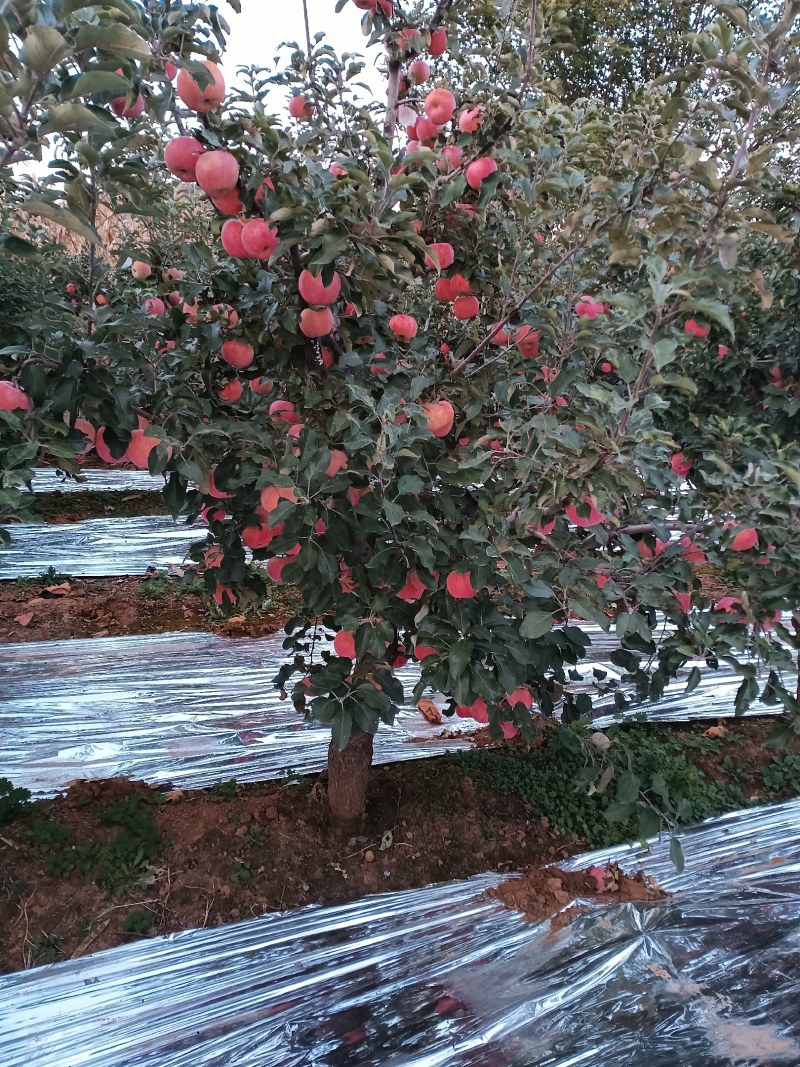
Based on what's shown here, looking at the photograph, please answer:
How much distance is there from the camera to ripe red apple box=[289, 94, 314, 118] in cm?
173

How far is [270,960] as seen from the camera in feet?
5.30

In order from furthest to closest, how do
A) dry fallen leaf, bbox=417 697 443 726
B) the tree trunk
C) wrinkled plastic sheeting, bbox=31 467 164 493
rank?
1. wrinkled plastic sheeting, bbox=31 467 164 493
2. dry fallen leaf, bbox=417 697 443 726
3. the tree trunk

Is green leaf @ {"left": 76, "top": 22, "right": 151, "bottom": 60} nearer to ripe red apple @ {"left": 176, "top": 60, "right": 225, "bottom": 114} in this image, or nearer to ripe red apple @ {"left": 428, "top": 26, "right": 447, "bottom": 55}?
ripe red apple @ {"left": 176, "top": 60, "right": 225, "bottom": 114}

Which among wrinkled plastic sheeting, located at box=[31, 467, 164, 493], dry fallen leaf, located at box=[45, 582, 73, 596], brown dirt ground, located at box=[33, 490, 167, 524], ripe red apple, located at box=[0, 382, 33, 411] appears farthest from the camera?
wrinkled plastic sheeting, located at box=[31, 467, 164, 493]

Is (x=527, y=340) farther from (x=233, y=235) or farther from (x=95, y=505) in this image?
(x=95, y=505)

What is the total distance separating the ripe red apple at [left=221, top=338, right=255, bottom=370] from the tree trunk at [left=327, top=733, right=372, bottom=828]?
1.07 metres

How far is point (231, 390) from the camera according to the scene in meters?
1.46

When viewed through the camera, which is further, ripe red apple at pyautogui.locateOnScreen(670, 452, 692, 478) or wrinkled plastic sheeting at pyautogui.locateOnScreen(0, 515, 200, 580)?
wrinkled plastic sheeting at pyautogui.locateOnScreen(0, 515, 200, 580)

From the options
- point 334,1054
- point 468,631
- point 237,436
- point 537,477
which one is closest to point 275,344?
point 237,436

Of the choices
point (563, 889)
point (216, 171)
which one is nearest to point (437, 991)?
point (563, 889)

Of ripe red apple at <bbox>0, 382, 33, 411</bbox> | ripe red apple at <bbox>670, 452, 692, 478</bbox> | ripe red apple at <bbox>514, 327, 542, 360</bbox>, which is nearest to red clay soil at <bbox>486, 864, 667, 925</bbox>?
ripe red apple at <bbox>670, 452, 692, 478</bbox>

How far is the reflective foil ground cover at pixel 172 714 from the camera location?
7.50ft

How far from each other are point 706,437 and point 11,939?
2.27m

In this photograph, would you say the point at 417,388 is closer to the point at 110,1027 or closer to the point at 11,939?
the point at 110,1027
